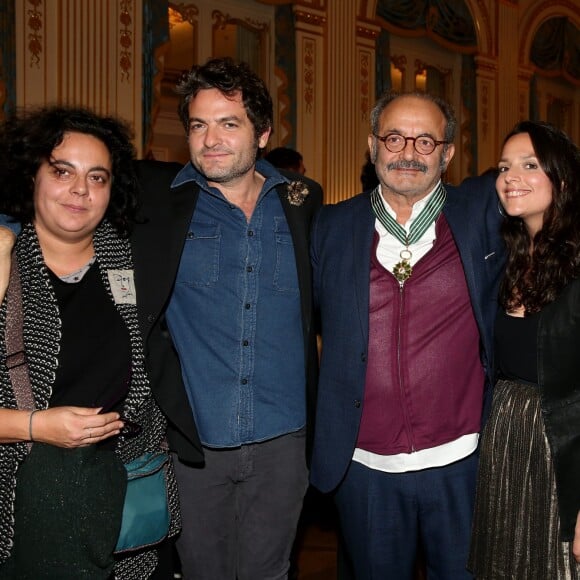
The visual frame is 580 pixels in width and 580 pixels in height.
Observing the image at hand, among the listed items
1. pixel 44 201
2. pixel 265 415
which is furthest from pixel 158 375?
pixel 44 201

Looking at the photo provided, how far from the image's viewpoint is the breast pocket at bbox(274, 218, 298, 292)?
2109 millimetres

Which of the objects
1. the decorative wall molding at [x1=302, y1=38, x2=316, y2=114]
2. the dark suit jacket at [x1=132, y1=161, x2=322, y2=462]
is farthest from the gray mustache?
the decorative wall molding at [x1=302, y1=38, x2=316, y2=114]

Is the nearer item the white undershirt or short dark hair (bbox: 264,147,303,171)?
the white undershirt

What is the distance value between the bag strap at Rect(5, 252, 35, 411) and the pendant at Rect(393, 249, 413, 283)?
1.02m

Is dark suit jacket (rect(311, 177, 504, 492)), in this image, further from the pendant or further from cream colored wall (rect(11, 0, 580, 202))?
cream colored wall (rect(11, 0, 580, 202))

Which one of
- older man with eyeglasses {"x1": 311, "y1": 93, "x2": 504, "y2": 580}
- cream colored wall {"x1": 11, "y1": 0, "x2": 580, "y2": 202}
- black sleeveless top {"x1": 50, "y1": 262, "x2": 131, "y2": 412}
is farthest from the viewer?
cream colored wall {"x1": 11, "y1": 0, "x2": 580, "y2": 202}

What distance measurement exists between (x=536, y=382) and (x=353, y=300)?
55 centimetres

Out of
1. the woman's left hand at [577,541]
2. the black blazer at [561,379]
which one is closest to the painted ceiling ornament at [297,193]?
the black blazer at [561,379]

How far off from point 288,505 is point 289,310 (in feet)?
2.02

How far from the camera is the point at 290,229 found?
2164 millimetres

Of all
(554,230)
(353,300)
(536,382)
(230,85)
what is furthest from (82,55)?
(536,382)

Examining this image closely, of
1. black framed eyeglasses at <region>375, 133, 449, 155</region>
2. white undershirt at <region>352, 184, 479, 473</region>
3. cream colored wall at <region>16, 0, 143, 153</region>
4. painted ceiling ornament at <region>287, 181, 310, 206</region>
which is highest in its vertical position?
cream colored wall at <region>16, 0, 143, 153</region>

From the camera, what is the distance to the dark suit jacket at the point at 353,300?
198 cm

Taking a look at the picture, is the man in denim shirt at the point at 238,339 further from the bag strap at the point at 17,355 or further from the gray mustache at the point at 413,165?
the bag strap at the point at 17,355
